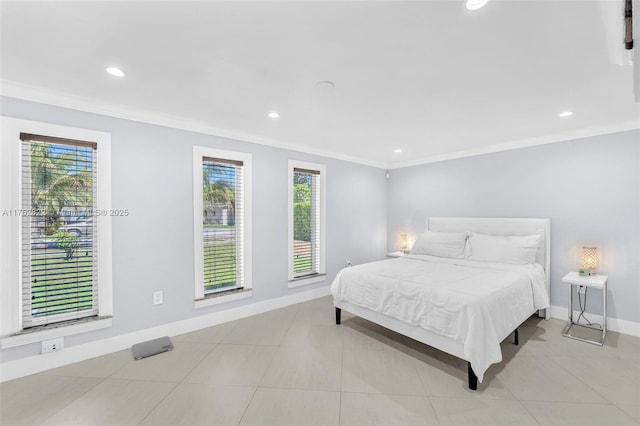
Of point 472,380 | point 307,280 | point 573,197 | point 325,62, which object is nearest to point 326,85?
point 325,62

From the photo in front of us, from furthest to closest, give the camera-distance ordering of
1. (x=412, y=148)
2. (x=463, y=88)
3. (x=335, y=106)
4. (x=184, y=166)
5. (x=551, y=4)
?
(x=412, y=148), (x=184, y=166), (x=335, y=106), (x=463, y=88), (x=551, y=4)

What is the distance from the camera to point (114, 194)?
8.59 feet

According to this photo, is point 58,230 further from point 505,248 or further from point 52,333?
point 505,248

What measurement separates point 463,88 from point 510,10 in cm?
85

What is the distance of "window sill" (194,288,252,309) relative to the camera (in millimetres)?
3156

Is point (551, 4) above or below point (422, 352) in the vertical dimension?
above

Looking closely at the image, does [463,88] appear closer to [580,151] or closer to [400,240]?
[580,151]

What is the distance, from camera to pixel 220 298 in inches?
130

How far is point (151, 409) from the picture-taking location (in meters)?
1.88

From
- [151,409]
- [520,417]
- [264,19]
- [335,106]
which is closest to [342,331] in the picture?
[520,417]

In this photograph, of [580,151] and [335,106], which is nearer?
[335,106]

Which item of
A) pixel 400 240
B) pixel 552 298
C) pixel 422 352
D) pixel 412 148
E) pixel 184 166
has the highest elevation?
pixel 412 148

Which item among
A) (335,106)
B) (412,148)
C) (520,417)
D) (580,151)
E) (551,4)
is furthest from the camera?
(412,148)

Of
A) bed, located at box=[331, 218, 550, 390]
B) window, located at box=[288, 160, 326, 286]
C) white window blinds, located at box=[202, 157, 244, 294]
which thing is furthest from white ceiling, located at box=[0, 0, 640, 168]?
bed, located at box=[331, 218, 550, 390]
